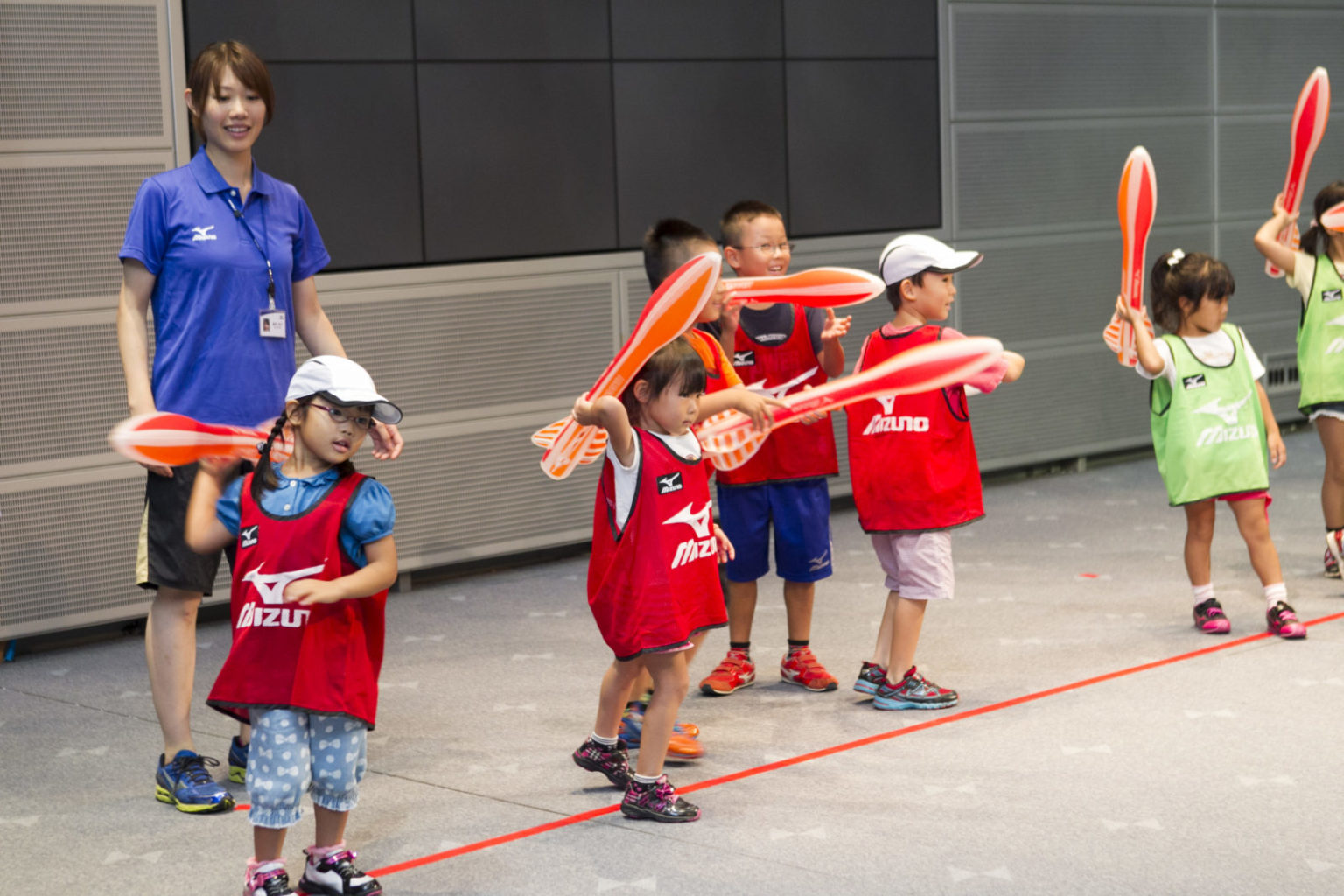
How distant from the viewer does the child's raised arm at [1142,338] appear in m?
4.39

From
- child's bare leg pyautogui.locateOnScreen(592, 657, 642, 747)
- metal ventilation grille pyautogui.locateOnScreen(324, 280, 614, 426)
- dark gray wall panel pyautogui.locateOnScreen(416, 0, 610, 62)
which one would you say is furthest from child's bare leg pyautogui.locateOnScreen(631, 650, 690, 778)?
dark gray wall panel pyautogui.locateOnScreen(416, 0, 610, 62)

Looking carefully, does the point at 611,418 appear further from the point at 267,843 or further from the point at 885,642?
the point at 885,642

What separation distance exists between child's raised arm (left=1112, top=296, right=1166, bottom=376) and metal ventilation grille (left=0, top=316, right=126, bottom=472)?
9.77ft

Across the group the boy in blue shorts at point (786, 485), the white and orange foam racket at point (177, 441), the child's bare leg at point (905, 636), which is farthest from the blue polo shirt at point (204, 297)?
the child's bare leg at point (905, 636)

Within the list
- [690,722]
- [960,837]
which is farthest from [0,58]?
[960,837]

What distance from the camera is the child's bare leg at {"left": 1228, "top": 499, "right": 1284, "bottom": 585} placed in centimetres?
459

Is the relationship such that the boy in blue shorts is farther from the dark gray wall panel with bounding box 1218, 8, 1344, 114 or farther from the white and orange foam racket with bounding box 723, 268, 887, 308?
the dark gray wall panel with bounding box 1218, 8, 1344, 114

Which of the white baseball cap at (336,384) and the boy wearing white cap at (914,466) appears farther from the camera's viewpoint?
the boy wearing white cap at (914,466)

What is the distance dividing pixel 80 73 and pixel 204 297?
1878mm

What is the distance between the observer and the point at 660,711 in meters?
3.24

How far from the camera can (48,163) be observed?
4867mm

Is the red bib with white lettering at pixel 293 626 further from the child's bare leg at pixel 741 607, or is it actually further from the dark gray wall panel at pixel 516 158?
the dark gray wall panel at pixel 516 158

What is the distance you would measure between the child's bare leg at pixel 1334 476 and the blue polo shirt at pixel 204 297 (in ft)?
11.3

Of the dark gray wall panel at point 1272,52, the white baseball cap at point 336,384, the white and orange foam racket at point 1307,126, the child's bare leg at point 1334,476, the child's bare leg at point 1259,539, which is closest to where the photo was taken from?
the white baseball cap at point 336,384
